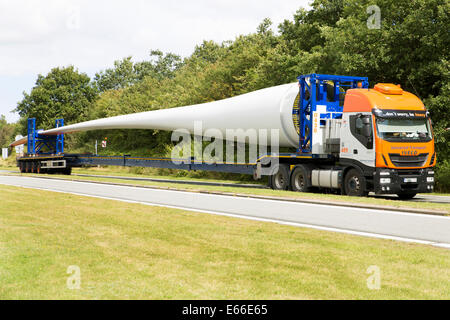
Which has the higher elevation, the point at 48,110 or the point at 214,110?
the point at 48,110

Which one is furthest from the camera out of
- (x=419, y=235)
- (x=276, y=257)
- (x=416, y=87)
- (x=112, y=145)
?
(x=112, y=145)

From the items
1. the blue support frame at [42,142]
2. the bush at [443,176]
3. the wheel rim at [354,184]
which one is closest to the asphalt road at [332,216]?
the wheel rim at [354,184]

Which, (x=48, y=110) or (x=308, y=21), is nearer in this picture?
(x=308, y=21)

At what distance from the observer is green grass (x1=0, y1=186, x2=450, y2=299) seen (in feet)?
18.9

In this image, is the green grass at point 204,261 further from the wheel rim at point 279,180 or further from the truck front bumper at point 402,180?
the wheel rim at point 279,180

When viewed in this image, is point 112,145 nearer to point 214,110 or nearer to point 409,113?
point 214,110

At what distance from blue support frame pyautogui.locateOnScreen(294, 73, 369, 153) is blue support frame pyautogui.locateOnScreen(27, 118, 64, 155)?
2921 cm

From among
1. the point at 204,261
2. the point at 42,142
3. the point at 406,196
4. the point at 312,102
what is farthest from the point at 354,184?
the point at 42,142

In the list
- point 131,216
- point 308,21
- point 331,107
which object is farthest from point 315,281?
point 308,21

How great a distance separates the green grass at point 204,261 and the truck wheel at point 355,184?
8173mm

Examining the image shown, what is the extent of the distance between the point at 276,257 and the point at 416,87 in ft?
65.0

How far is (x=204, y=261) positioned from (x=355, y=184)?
12.7 metres

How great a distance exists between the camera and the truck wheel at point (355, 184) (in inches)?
729

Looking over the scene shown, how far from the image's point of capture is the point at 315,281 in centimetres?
621
